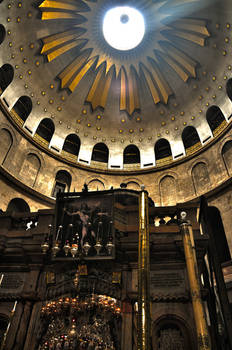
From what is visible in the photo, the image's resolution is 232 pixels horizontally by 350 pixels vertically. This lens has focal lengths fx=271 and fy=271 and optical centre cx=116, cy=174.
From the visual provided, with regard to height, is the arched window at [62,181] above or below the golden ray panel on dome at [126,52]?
below

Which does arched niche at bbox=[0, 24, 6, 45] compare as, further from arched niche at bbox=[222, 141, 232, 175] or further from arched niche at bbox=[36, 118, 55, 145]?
arched niche at bbox=[222, 141, 232, 175]

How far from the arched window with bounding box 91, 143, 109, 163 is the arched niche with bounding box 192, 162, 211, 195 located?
809 cm

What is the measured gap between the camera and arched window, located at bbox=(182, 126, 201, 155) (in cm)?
2208

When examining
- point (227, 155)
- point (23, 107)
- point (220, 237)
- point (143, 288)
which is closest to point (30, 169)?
point (23, 107)

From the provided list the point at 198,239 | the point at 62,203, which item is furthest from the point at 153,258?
the point at 62,203

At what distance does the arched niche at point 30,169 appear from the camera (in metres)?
19.6

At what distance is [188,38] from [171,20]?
2150 millimetres

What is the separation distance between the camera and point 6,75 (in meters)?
19.8

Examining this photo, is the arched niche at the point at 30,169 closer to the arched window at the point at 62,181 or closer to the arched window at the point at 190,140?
the arched window at the point at 62,181

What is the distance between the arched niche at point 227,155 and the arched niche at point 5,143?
15111 millimetres

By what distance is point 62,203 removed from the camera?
8.84 m

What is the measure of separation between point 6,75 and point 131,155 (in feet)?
39.8

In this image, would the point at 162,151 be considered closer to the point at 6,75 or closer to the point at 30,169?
the point at 30,169

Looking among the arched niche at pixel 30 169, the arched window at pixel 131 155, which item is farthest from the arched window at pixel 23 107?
the arched window at pixel 131 155
